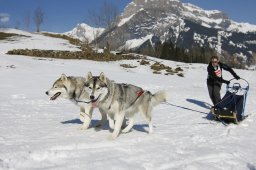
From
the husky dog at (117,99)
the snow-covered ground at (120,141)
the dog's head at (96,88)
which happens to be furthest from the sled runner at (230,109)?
the dog's head at (96,88)

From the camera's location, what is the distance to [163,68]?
30.8m

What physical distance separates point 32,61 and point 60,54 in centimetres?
582

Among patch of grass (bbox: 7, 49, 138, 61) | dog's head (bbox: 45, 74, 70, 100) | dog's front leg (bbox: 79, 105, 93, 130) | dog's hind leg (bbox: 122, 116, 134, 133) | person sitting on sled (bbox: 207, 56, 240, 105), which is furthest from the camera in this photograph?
patch of grass (bbox: 7, 49, 138, 61)

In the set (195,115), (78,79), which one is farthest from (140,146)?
(195,115)

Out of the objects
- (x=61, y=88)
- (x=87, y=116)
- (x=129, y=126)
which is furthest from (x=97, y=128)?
(x=61, y=88)

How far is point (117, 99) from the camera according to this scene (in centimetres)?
767

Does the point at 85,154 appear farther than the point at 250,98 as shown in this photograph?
No

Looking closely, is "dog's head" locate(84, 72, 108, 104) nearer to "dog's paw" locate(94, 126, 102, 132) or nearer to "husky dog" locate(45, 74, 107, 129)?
"husky dog" locate(45, 74, 107, 129)

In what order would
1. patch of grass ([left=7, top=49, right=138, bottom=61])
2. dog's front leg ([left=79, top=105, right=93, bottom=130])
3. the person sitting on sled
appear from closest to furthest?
dog's front leg ([left=79, top=105, right=93, bottom=130])
the person sitting on sled
patch of grass ([left=7, top=49, right=138, bottom=61])

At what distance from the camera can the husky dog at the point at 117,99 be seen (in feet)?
24.2

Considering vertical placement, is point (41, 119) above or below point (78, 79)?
below

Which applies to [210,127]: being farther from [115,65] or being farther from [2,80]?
[115,65]

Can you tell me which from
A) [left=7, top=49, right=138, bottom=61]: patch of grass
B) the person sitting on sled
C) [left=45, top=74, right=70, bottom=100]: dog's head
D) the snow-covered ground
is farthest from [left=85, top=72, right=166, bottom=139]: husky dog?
[left=7, top=49, right=138, bottom=61]: patch of grass

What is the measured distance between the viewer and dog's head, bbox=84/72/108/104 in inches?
287
